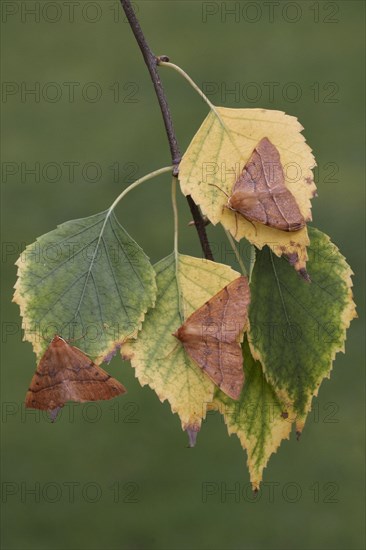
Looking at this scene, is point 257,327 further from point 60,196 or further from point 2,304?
point 60,196

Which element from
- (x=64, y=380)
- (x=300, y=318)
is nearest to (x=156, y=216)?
(x=300, y=318)

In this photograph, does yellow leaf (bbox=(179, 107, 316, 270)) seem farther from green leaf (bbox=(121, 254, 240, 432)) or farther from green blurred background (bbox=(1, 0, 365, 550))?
green blurred background (bbox=(1, 0, 365, 550))

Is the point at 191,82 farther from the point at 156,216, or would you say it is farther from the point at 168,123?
the point at 156,216

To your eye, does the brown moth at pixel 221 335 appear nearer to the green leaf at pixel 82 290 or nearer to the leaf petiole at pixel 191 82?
the green leaf at pixel 82 290

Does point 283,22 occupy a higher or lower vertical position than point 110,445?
higher

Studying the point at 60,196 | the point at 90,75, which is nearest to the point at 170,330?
the point at 60,196

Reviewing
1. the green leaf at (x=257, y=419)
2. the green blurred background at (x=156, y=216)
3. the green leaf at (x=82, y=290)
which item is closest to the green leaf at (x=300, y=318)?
the green leaf at (x=257, y=419)
